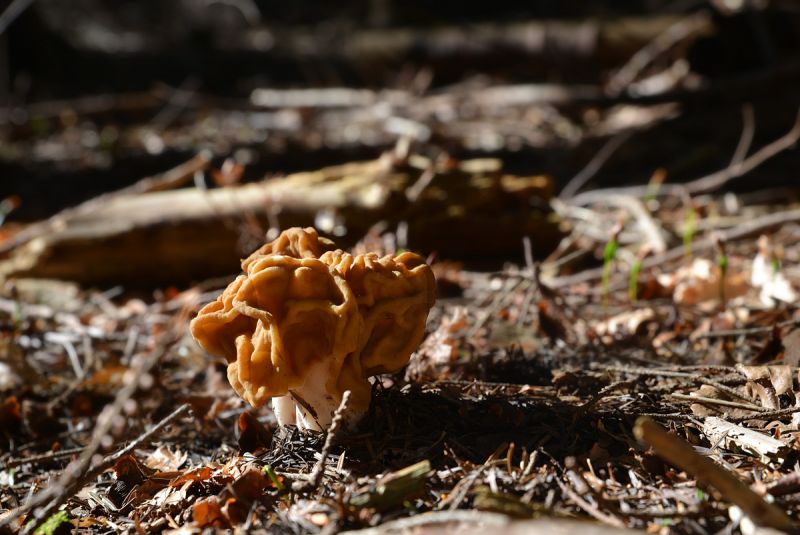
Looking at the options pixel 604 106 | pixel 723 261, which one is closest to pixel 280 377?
pixel 723 261

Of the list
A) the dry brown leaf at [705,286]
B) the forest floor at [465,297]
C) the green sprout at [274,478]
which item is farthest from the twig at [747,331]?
the green sprout at [274,478]

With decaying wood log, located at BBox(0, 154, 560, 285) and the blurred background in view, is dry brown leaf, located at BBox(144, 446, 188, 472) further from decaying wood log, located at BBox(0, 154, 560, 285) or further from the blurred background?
the blurred background

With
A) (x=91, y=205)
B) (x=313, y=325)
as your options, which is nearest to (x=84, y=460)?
(x=313, y=325)

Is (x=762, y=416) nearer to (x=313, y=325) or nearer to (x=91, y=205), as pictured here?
(x=313, y=325)

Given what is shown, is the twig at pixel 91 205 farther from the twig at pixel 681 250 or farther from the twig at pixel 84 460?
the twig at pixel 84 460

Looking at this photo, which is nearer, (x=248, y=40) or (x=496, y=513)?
(x=496, y=513)

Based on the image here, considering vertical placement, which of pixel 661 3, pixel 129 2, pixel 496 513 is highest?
pixel 129 2

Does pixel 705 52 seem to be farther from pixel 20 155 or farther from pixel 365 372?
pixel 20 155
